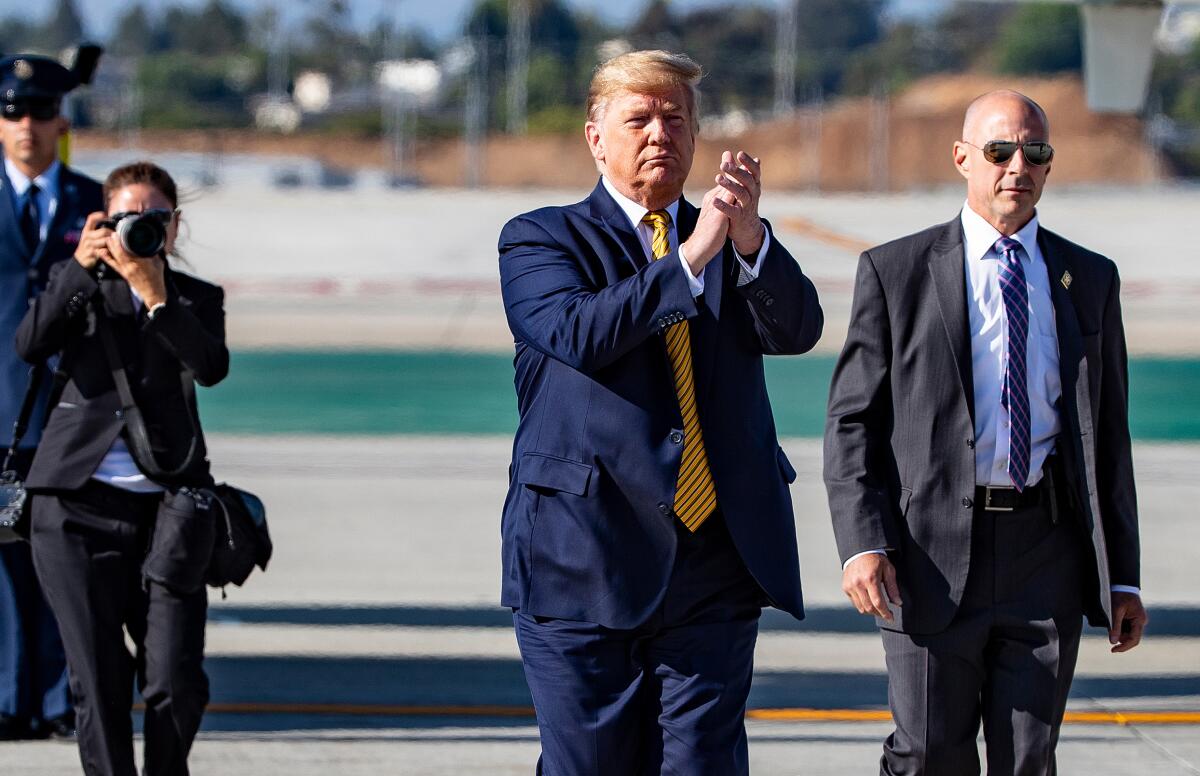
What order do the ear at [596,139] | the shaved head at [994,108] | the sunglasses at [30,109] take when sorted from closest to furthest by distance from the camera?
1. the ear at [596,139]
2. the shaved head at [994,108]
3. the sunglasses at [30,109]

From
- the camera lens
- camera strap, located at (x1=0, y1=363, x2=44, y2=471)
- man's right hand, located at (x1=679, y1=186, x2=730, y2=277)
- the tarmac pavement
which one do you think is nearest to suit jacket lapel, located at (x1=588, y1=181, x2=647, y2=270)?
man's right hand, located at (x1=679, y1=186, x2=730, y2=277)

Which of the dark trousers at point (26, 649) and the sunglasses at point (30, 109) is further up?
the sunglasses at point (30, 109)

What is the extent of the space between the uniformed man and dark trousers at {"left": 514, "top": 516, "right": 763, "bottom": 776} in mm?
2779

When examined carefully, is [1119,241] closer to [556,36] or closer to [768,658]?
[768,658]

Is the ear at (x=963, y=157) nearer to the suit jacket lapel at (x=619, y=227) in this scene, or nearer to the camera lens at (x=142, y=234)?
the suit jacket lapel at (x=619, y=227)

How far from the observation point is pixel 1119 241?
42688mm

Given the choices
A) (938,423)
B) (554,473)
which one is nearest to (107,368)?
(554,473)

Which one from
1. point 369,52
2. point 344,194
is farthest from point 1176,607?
point 369,52

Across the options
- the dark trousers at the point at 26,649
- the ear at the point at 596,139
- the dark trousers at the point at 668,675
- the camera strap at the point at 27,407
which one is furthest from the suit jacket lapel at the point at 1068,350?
the dark trousers at the point at 26,649

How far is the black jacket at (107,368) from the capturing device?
4926 mm

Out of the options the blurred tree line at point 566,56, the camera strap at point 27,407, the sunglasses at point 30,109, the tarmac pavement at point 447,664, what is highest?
the blurred tree line at point 566,56

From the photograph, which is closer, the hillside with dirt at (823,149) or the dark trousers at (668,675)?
the dark trousers at (668,675)

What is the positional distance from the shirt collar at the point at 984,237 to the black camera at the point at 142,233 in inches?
83.9

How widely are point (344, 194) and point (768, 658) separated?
4784 cm
